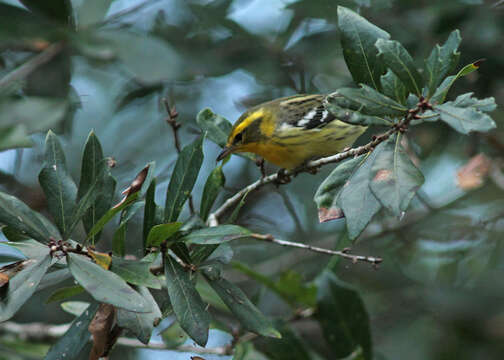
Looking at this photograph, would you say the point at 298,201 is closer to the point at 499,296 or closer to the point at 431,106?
the point at 499,296

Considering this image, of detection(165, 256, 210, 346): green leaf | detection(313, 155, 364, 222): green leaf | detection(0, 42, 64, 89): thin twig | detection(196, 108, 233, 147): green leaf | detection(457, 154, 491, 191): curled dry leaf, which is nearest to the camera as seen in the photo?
detection(165, 256, 210, 346): green leaf

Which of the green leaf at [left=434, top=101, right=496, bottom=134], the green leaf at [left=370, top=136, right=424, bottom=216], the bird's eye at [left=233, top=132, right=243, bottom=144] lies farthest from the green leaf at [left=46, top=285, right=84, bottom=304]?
the bird's eye at [left=233, top=132, right=243, bottom=144]

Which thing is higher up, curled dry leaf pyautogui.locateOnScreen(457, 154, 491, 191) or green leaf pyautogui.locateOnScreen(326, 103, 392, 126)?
green leaf pyautogui.locateOnScreen(326, 103, 392, 126)

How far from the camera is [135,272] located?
180 centimetres

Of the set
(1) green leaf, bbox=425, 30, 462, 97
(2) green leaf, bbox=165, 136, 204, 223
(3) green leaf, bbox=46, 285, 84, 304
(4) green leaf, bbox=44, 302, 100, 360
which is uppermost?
(1) green leaf, bbox=425, 30, 462, 97

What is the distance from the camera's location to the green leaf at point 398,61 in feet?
6.01

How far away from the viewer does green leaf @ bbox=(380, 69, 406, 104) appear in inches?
74.3

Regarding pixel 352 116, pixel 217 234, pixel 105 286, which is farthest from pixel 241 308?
pixel 352 116

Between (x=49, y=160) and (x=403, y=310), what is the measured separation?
3.44 metres

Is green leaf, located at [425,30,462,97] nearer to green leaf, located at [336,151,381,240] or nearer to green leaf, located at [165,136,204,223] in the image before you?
green leaf, located at [336,151,381,240]

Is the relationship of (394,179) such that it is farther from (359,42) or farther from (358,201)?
(359,42)

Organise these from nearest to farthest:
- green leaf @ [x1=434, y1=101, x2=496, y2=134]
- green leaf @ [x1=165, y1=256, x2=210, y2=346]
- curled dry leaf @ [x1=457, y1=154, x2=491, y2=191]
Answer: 1. green leaf @ [x1=434, y1=101, x2=496, y2=134]
2. green leaf @ [x1=165, y1=256, x2=210, y2=346]
3. curled dry leaf @ [x1=457, y1=154, x2=491, y2=191]

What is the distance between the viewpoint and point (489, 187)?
5.26m

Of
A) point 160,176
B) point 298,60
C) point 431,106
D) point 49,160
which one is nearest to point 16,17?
point 160,176
